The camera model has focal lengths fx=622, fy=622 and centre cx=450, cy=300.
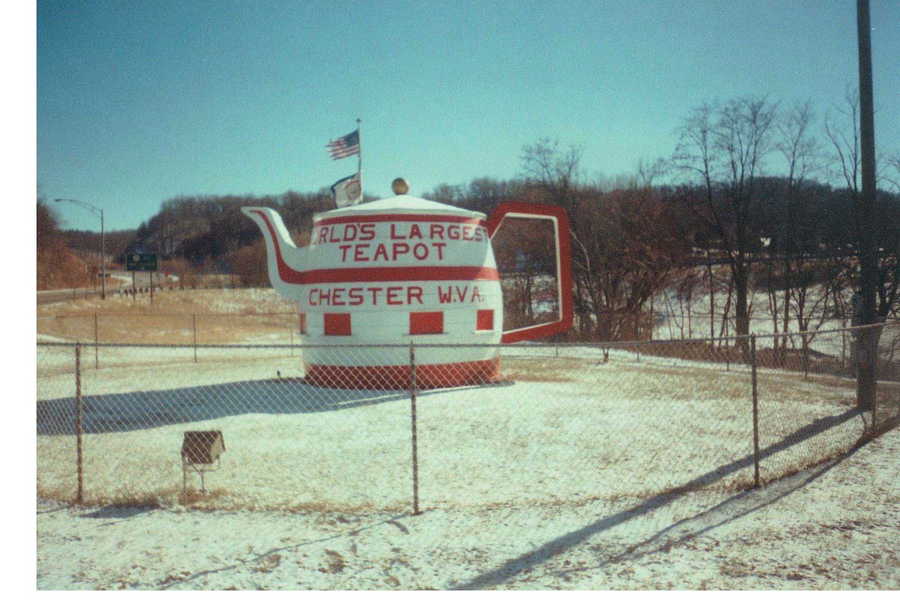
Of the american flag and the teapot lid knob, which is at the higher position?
the american flag

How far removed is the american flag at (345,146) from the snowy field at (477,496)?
565cm

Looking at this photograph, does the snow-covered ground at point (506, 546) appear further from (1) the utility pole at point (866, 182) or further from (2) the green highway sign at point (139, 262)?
(2) the green highway sign at point (139, 262)

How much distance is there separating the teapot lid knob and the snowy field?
4.56 m

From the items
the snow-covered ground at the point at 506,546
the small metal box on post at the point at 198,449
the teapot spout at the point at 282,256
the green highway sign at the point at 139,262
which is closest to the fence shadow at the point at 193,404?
the teapot spout at the point at 282,256

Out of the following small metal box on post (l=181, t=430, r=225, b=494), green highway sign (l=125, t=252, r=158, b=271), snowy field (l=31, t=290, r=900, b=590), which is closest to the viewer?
snowy field (l=31, t=290, r=900, b=590)

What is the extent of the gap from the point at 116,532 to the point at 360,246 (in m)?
7.30

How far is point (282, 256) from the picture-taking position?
41.0ft

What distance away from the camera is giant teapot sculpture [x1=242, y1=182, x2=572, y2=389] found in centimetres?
1130

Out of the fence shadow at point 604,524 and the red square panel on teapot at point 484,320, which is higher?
the red square panel on teapot at point 484,320

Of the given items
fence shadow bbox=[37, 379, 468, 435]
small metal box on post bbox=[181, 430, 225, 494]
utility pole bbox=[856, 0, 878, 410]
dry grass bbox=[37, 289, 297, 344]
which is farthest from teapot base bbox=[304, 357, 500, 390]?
dry grass bbox=[37, 289, 297, 344]

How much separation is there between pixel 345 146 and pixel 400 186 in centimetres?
174

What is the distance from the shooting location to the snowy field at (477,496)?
13.4ft

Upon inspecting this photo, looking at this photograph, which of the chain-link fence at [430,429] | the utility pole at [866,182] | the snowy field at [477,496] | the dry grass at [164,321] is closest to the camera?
the snowy field at [477,496]

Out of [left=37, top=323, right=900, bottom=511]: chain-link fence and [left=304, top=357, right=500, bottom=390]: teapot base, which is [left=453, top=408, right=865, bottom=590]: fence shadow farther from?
[left=304, top=357, right=500, bottom=390]: teapot base
